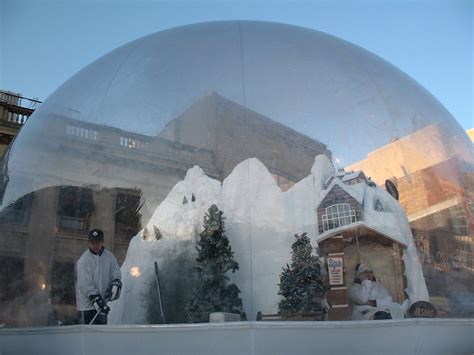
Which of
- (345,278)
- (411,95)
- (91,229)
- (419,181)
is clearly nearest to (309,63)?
(411,95)

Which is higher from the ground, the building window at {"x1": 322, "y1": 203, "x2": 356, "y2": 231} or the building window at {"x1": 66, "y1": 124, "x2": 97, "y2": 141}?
the building window at {"x1": 66, "y1": 124, "x2": 97, "y2": 141}

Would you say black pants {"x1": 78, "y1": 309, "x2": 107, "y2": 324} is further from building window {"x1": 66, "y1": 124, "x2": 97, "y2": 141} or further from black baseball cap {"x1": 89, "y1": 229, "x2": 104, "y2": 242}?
building window {"x1": 66, "y1": 124, "x2": 97, "y2": 141}

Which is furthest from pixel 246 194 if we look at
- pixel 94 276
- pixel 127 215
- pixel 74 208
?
pixel 74 208

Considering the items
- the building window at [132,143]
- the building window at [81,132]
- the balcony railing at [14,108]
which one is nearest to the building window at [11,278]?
the building window at [81,132]

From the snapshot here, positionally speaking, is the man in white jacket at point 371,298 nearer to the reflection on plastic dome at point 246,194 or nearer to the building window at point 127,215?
the reflection on plastic dome at point 246,194

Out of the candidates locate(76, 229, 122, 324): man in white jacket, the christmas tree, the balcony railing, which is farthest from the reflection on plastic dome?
the balcony railing

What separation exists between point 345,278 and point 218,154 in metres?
1.98

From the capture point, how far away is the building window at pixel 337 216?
19.4 feet

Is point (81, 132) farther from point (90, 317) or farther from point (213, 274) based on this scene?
point (213, 274)

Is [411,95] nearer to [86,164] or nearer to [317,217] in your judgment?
[317,217]

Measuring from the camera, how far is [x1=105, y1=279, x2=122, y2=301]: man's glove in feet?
19.5

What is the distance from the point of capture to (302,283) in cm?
572

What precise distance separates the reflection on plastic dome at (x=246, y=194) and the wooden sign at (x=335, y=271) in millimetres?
23

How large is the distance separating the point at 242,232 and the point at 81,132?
2.61 metres
